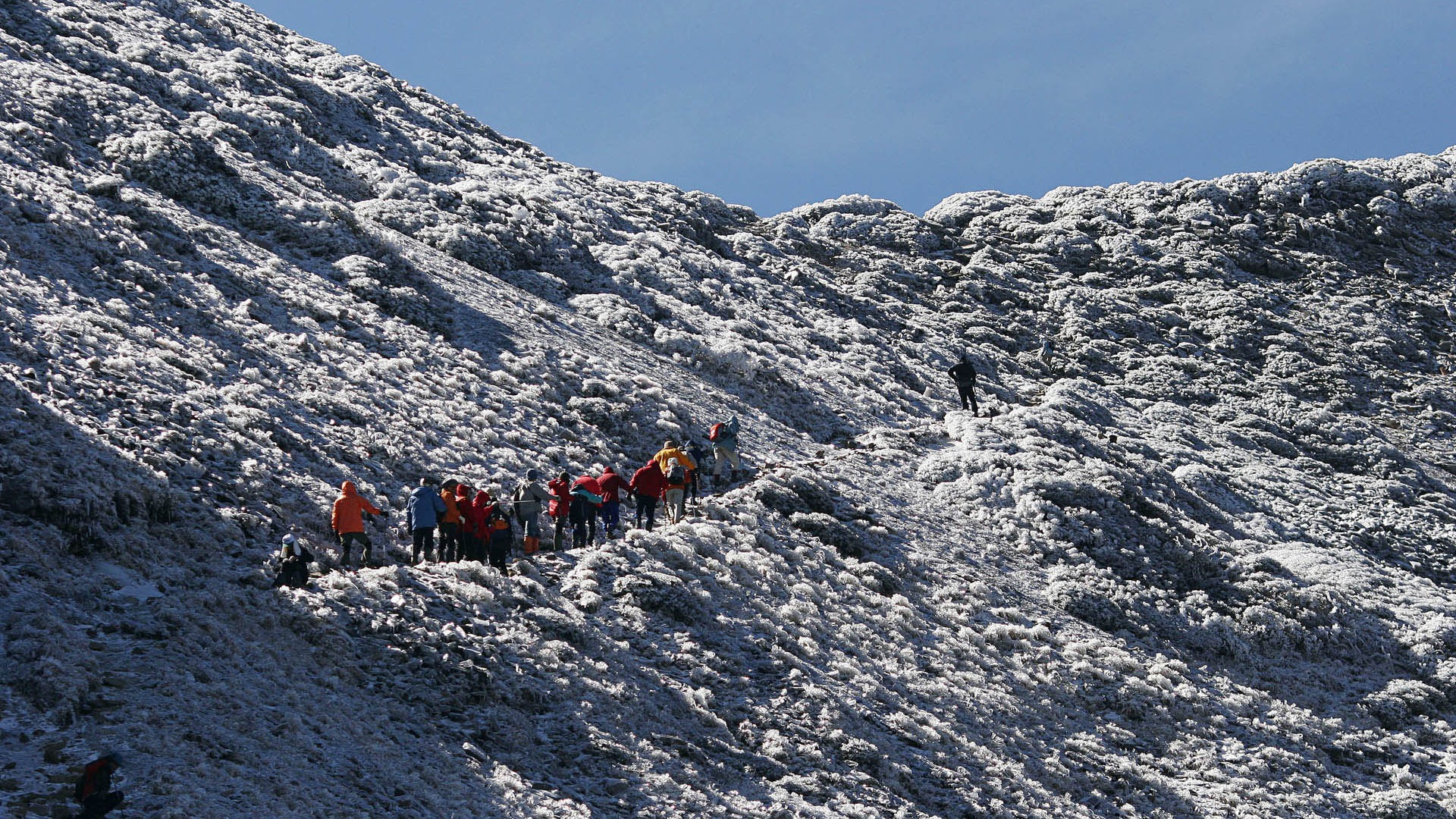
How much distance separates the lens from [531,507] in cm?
2039

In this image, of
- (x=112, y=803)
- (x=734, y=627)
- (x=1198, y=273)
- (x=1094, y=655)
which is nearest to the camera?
(x=112, y=803)

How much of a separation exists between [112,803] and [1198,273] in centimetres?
5797

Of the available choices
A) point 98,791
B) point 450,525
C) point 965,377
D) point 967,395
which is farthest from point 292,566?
point 967,395

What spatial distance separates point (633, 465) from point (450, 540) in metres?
9.16

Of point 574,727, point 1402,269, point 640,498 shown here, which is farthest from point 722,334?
point 1402,269

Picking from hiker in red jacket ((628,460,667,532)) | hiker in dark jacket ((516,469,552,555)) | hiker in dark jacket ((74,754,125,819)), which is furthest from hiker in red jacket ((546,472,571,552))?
hiker in dark jacket ((74,754,125,819))

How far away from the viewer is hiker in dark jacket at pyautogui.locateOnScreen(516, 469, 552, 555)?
20.4 metres

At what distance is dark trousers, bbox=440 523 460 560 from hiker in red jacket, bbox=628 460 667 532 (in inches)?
171

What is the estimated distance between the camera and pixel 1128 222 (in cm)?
6481

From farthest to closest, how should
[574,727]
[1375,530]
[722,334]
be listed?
[722,334] → [1375,530] → [574,727]

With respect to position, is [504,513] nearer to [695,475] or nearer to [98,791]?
[695,475]

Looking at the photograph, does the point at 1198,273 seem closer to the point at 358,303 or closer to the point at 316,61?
the point at 358,303

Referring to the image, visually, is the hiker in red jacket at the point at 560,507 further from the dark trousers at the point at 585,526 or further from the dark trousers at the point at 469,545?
the dark trousers at the point at 469,545

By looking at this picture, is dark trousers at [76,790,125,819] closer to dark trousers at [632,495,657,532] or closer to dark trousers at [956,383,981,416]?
dark trousers at [632,495,657,532]
